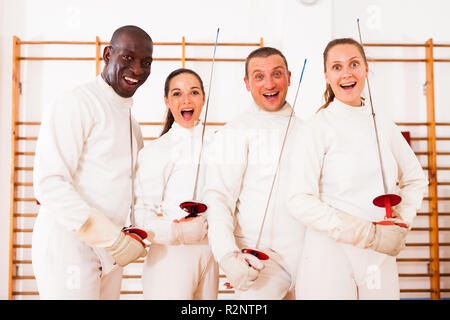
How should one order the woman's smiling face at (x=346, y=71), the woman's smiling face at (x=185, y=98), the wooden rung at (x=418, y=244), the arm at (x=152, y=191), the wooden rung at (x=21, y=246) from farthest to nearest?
1. the wooden rung at (x=418, y=244)
2. the wooden rung at (x=21, y=246)
3. the woman's smiling face at (x=185, y=98)
4. the arm at (x=152, y=191)
5. the woman's smiling face at (x=346, y=71)

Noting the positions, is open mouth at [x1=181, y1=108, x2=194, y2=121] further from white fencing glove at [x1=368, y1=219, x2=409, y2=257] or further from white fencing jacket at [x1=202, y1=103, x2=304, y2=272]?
white fencing glove at [x1=368, y1=219, x2=409, y2=257]

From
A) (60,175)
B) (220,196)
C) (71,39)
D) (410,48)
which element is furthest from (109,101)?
(410,48)

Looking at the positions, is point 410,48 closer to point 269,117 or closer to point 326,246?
point 269,117

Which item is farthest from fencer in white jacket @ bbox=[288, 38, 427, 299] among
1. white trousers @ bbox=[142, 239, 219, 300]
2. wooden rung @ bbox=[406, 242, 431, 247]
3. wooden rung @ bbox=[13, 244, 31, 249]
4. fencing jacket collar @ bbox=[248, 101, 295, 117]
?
wooden rung @ bbox=[13, 244, 31, 249]

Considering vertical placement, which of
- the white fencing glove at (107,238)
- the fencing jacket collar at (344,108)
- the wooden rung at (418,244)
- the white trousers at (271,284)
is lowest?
the wooden rung at (418,244)

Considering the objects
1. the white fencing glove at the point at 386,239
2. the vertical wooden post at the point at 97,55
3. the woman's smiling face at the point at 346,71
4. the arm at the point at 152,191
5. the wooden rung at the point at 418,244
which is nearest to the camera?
the white fencing glove at the point at 386,239

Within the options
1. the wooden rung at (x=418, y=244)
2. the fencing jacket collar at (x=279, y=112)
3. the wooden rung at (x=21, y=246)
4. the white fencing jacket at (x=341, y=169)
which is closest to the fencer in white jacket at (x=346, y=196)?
the white fencing jacket at (x=341, y=169)

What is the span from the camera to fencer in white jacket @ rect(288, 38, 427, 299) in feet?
3.06

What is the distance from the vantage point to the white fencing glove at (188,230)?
1079 mm

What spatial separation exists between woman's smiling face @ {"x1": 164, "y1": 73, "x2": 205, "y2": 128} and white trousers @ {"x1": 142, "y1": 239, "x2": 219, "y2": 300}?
1.45 ft

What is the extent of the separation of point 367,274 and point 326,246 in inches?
5.3

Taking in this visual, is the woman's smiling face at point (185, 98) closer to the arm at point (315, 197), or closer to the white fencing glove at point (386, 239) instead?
the arm at point (315, 197)

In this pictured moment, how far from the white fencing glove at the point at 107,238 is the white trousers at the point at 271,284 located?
1.21 feet
